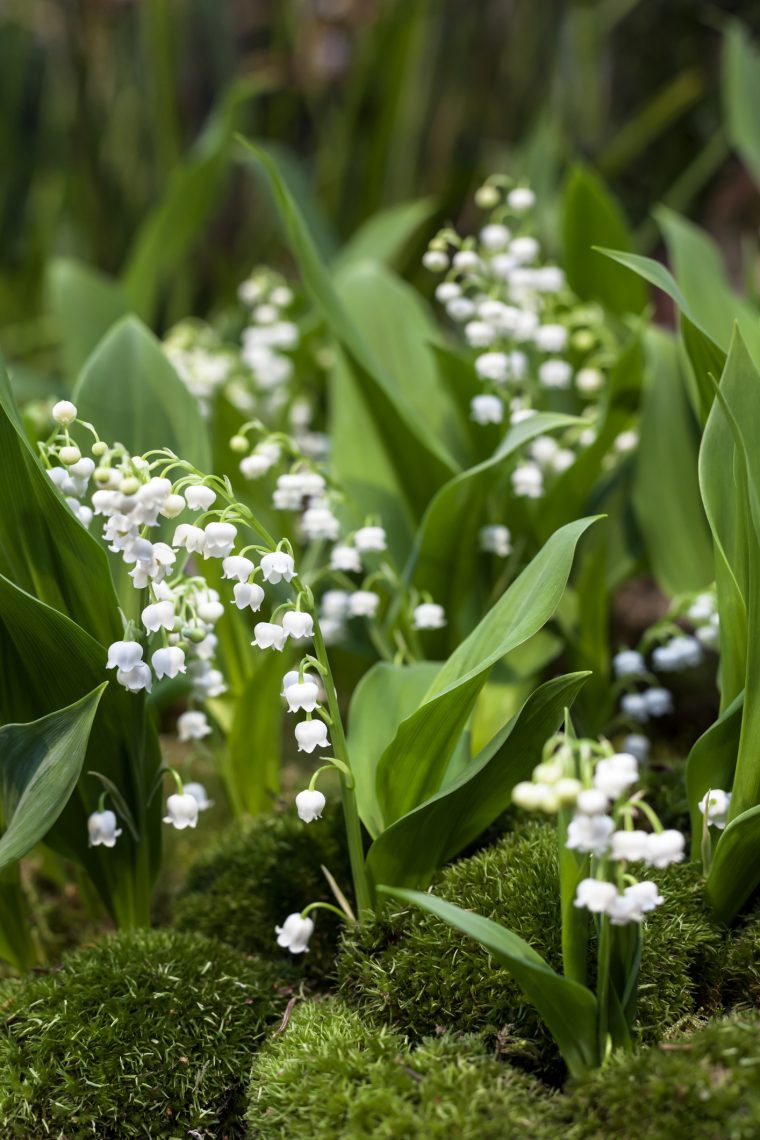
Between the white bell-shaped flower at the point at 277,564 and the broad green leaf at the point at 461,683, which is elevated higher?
the white bell-shaped flower at the point at 277,564

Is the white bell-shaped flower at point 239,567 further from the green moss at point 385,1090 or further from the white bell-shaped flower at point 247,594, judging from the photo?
the green moss at point 385,1090

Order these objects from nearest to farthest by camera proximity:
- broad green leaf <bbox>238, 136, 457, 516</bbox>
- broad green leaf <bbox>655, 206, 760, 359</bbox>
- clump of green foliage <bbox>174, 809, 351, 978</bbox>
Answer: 1. clump of green foliage <bbox>174, 809, 351, 978</bbox>
2. broad green leaf <bbox>238, 136, 457, 516</bbox>
3. broad green leaf <bbox>655, 206, 760, 359</bbox>

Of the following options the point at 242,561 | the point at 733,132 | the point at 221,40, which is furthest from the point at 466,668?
the point at 221,40

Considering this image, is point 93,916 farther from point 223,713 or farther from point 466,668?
point 466,668

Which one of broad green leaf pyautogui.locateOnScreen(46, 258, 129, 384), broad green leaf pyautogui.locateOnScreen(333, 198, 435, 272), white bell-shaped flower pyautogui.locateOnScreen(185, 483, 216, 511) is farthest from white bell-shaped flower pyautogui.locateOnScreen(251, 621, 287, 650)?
broad green leaf pyautogui.locateOnScreen(333, 198, 435, 272)

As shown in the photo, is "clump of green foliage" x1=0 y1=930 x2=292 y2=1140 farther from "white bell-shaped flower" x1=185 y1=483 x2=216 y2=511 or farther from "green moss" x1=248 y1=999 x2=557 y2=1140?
"white bell-shaped flower" x1=185 y1=483 x2=216 y2=511

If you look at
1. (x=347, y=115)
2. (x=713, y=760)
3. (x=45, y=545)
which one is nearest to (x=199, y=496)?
(x=45, y=545)

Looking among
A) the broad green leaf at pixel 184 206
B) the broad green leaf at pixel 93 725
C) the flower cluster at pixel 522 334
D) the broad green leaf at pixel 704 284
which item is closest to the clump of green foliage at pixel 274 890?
the broad green leaf at pixel 93 725

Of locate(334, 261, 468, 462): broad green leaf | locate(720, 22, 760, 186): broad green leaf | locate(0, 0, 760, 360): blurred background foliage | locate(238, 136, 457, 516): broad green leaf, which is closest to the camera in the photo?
locate(238, 136, 457, 516): broad green leaf
